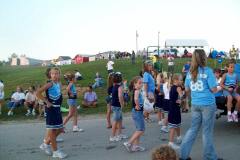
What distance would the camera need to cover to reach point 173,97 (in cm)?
772

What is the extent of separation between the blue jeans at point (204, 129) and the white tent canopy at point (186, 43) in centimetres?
3527

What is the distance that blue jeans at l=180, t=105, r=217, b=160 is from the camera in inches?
239

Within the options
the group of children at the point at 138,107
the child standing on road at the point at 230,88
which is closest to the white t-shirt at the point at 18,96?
the group of children at the point at 138,107

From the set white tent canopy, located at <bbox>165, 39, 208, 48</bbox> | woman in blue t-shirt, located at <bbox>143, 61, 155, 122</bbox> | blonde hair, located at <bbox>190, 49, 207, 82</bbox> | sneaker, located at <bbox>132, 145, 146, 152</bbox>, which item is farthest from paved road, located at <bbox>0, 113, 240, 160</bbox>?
white tent canopy, located at <bbox>165, 39, 208, 48</bbox>

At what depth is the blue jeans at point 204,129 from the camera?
6.08 meters

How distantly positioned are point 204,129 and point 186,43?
124ft

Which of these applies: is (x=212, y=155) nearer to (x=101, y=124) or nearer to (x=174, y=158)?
(x=174, y=158)

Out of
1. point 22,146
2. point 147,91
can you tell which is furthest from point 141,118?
point 22,146

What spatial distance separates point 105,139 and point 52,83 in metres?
2.13

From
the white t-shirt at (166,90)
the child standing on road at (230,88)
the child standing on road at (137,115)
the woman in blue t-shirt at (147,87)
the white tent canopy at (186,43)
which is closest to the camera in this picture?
the child standing on road at (137,115)

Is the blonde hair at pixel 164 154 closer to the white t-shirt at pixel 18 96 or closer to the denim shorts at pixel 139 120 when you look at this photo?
the denim shorts at pixel 139 120

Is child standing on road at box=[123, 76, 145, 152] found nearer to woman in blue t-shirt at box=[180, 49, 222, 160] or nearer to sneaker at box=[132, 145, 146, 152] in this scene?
sneaker at box=[132, 145, 146, 152]

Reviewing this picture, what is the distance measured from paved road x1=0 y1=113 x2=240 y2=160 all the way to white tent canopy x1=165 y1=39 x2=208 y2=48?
3164 cm

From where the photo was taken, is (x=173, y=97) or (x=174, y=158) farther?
(x=173, y=97)
